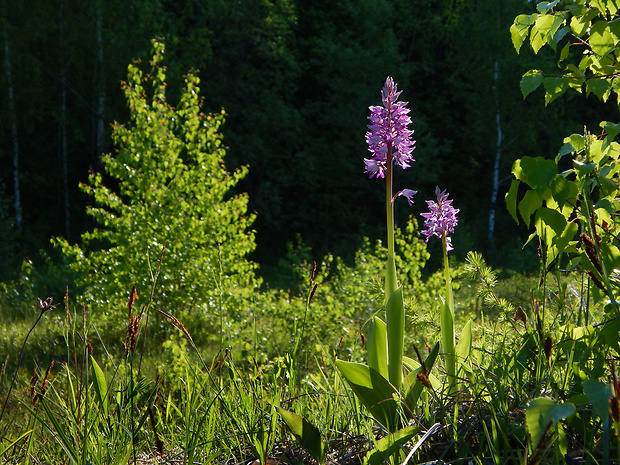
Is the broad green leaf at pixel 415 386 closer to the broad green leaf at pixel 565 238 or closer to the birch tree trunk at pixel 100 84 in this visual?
the broad green leaf at pixel 565 238

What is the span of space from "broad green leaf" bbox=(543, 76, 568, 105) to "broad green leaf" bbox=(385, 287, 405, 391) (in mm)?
646

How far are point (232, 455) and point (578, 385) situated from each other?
0.93 m

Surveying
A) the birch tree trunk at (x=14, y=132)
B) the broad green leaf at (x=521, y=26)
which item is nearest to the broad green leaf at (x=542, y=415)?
the broad green leaf at (x=521, y=26)

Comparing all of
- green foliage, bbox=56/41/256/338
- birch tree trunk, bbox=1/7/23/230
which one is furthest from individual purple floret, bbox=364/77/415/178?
birch tree trunk, bbox=1/7/23/230

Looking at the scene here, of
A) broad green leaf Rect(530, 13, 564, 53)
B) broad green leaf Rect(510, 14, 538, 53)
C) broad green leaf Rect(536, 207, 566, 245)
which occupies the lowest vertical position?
broad green leaf Rect(536, 207, 566, 245)

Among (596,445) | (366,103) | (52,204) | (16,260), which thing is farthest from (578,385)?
(52,204)

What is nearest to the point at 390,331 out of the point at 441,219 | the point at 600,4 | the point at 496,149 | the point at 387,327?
the point at 387,327

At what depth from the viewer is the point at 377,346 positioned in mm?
1786

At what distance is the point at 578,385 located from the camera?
4.85 ft

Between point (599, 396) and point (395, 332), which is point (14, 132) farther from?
point (599, 396)

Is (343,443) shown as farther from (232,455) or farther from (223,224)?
(223,224)

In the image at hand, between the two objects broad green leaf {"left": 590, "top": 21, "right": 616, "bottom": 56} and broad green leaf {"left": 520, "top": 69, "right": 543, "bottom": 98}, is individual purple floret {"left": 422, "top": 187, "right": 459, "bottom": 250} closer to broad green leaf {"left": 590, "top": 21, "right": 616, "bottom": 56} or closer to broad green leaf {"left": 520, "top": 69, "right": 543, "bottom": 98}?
broad green leaf {"left": 520, "top": 69, "right": 543, "bottom": 98}

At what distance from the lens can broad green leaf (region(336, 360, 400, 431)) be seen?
5.42 feet

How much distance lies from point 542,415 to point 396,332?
0.85 m
